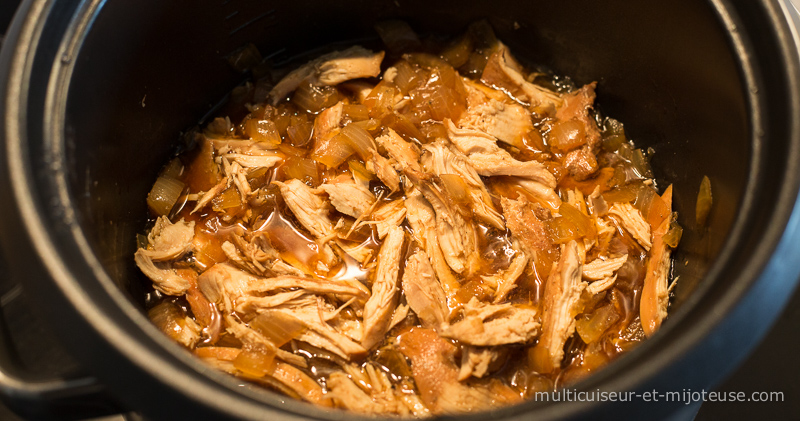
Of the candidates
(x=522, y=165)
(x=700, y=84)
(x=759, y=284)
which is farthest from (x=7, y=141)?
(x=700, y=84)

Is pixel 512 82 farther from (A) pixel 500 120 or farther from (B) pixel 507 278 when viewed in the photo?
(B) pixel 507 278

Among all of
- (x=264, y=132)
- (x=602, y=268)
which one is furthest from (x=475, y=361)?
(x=264, y=132)

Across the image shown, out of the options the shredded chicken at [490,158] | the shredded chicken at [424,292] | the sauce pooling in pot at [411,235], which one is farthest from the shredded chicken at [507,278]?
the shredded chicken at [490,158]

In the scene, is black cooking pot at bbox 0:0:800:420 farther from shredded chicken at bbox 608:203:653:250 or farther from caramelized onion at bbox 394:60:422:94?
caramelized onion at bbox 394:60:422:94

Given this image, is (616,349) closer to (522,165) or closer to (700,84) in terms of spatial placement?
(522,165)

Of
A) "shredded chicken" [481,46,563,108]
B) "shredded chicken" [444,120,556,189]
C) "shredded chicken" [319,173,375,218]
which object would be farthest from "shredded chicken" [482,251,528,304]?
"shredded chicken" [481,46,563,108]
